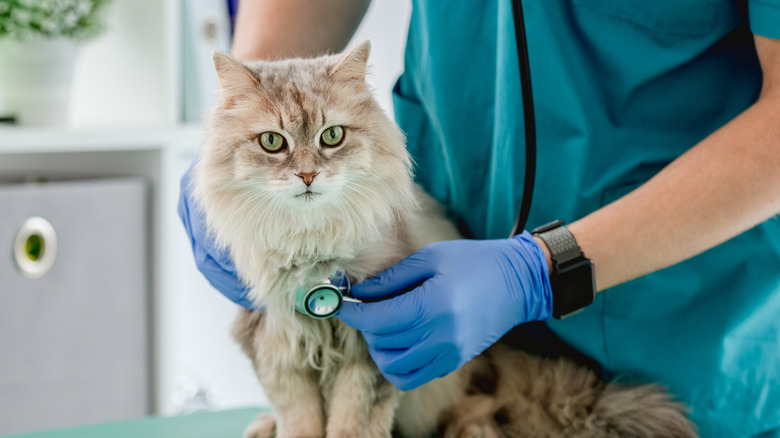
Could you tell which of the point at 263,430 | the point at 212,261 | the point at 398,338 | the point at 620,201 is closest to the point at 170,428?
the point at 263,430

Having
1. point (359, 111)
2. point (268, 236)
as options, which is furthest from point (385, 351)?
point (359, 111)

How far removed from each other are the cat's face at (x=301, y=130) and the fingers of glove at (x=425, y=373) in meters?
0.27

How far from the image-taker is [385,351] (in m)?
0.98

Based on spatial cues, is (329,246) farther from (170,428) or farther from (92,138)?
(92,138)

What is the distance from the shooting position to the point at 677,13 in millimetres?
979

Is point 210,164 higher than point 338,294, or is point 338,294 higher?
point 210,164

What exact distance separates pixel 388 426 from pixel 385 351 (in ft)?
0.40

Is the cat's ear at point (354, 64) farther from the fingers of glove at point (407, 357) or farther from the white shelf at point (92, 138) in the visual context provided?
the white shelf at point (92, 138)

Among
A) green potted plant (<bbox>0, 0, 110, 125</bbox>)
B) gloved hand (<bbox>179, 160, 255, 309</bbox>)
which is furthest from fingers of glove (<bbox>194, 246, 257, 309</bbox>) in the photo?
green potted plant (<bbox>0, 0, 110, 125</bbox>)

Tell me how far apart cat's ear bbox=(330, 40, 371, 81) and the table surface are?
2.37ft

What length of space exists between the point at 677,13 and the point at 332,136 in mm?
550

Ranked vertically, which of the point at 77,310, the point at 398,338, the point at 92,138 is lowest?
the point at 77,310

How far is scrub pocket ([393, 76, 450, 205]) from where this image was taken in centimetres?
127

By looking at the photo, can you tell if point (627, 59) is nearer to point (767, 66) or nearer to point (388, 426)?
point (767, 66)
